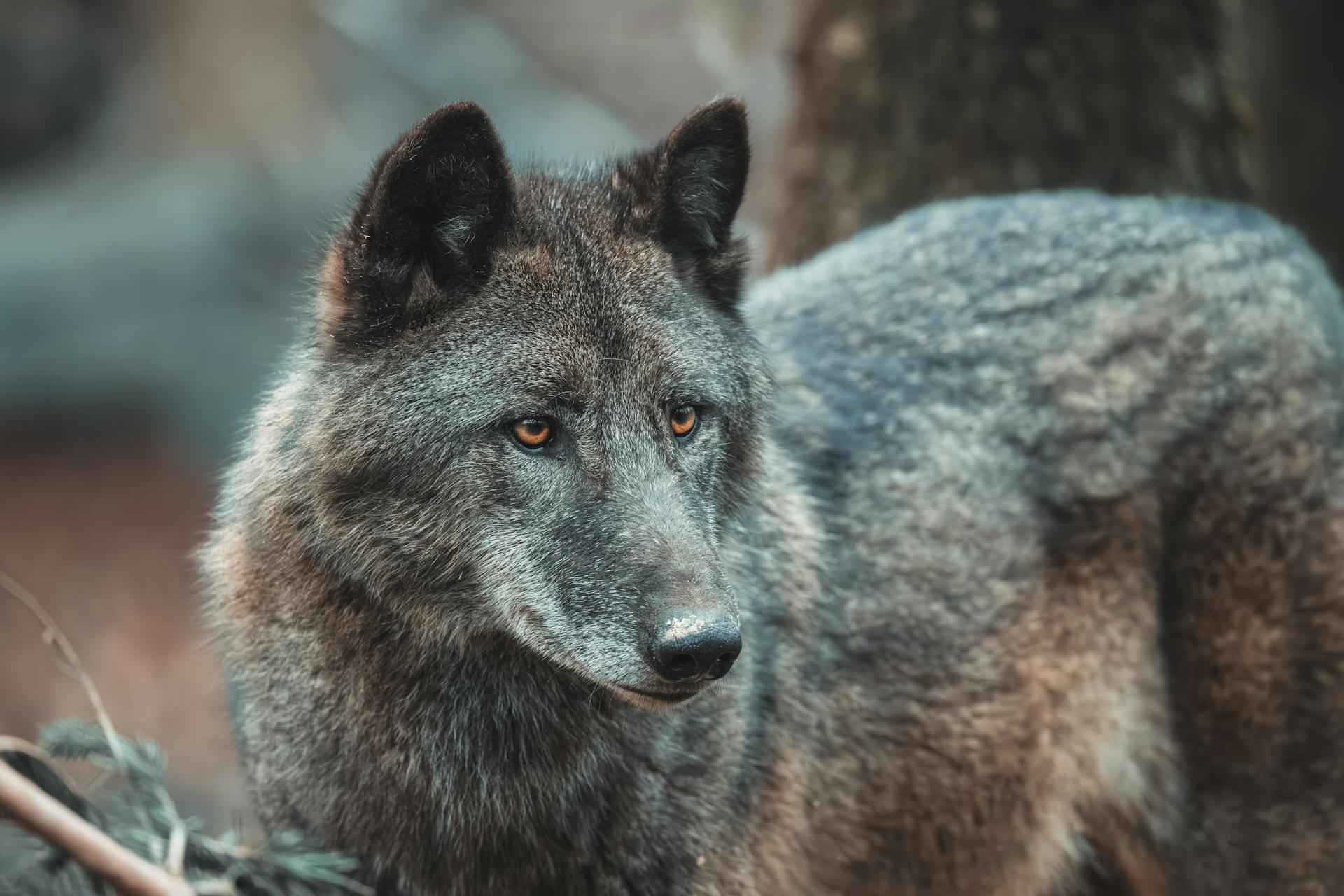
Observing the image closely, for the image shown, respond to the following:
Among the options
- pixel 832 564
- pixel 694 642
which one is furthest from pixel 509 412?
pixel 832 564

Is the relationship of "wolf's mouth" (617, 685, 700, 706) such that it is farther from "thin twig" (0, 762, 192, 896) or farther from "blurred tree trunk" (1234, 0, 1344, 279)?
"blurred tree trunk" (1234, 0, 1344, 279)

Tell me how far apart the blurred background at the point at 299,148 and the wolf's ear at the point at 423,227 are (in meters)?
0.54

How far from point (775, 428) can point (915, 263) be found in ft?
3.23

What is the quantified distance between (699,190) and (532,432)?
97 centimetres

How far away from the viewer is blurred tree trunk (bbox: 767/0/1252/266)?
7.54 metres

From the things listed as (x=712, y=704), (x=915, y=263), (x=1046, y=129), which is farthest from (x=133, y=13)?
(x=712, y=704)

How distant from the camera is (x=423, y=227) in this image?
359 centimetres

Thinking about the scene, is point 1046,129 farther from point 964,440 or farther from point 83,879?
point 83,879

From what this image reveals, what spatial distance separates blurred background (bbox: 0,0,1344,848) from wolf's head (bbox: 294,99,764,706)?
59cm

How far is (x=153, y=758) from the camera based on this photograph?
391cm

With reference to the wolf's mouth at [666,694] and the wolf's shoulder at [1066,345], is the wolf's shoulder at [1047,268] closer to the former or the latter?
the wolf's shoulder at [1066,345]

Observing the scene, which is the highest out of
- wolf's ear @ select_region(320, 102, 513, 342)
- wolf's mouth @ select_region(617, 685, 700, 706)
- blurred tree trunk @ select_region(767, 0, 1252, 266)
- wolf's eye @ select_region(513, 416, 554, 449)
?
blurred tree trunk @ select_region(767, 0, 1252, 266)

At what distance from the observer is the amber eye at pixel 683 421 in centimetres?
371

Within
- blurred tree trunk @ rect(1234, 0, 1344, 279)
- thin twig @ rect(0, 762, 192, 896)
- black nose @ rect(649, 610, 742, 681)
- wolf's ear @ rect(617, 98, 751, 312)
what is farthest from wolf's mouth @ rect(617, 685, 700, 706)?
blurred tree trunk @ rect(1234, 0, 1344, 279)
